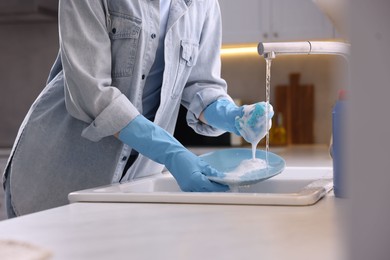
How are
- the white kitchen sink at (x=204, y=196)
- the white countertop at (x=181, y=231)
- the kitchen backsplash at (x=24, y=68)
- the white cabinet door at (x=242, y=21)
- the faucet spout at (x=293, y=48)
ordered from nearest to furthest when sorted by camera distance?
the white countertop at (x=181, y=231) < the white kitchen sink at (x=204, y=196) < the faucet spout at (x=293, y=48) < the white cabinet door at (x=242, y=21) < the kitchen backsplash at (x=24, y=68)

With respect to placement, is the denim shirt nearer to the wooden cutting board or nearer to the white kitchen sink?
the white kitchen sink

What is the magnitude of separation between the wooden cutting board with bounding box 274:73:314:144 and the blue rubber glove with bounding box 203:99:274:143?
1.69m

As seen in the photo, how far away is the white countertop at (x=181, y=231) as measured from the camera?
1.90 feet

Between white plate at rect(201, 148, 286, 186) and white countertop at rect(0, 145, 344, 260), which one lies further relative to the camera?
white plate at rect(201, 148, 286, 186)

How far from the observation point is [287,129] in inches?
128

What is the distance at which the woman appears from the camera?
1269 mm

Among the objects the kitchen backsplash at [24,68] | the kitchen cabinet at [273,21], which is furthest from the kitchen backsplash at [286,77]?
the kitchen cabinet at [273,21]

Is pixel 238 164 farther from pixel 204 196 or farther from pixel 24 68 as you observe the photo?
pixel 24 68

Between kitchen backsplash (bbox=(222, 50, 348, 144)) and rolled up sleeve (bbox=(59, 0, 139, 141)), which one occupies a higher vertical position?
rolled up sleeve (bbox=(59, 0, 139, 141))

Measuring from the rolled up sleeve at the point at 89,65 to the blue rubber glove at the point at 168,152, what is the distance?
31 mm

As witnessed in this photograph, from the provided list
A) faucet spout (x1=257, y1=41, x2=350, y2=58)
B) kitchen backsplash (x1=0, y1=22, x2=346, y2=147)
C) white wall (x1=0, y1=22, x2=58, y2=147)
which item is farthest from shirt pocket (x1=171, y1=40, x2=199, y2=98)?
white wall (x1=0, y1=22, x2=58, y2=147)

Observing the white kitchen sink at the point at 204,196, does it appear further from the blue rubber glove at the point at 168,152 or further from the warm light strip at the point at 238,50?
the warm light strip at the point at 238,50

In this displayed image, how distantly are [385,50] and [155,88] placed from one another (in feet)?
4.29

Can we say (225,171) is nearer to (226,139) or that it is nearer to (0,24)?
(226,139)
